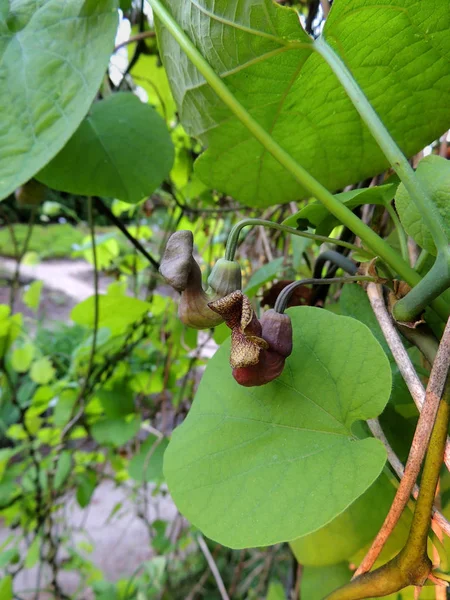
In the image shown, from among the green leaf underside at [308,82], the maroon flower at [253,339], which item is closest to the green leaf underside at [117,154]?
the green leaf underside at [308,82]

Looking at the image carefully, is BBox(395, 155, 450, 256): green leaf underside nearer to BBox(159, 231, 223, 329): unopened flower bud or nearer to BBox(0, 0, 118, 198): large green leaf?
BBox(159, 231, 223, 329): unopened flower bud

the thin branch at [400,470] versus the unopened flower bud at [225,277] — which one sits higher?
the unopened flower bud at [225,277]

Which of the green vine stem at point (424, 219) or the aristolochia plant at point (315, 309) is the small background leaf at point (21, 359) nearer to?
the aristolochia plant at point (315, 309)

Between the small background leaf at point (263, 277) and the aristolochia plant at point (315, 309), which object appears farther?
the small background leaf at point (263, 277)

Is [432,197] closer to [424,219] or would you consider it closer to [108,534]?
[424,219]

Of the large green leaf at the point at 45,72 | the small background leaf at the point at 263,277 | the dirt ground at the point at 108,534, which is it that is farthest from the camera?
the dirt ground at the point at 108,534

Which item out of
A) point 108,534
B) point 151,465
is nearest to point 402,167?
point 151,465

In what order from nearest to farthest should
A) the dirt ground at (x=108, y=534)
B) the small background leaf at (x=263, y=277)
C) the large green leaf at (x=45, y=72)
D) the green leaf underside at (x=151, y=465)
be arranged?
the large green leaf at (x=45, y=72) → the small background leaf at (x=263, y=277) → the green leaf underside at (x=151, y=465) → the dirt ground at (x=108, y=534)
